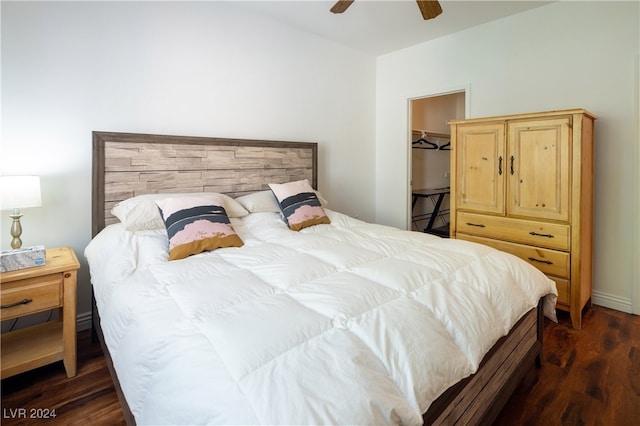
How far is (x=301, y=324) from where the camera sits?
3.52 ft

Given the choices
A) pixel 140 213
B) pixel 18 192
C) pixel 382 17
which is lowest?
pixel 140 213

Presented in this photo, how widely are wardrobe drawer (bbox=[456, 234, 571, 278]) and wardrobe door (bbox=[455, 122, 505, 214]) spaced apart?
302 millimetres

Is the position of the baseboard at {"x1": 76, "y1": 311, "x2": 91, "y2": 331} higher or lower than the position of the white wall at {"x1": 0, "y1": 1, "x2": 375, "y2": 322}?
lower

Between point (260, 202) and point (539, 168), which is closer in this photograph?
point (539, 168)

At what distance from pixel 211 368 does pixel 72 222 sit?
6.66 ft

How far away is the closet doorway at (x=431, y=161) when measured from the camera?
195 inches

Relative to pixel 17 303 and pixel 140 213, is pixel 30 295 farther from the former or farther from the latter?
pixel 140 213

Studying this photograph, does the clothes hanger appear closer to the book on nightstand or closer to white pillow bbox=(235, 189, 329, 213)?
white pillow bbox=(235, 189, 329, 213)

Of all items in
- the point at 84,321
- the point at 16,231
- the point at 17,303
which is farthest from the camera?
the point at 84,321

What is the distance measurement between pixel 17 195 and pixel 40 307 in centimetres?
61

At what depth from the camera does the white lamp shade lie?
70.5 inches

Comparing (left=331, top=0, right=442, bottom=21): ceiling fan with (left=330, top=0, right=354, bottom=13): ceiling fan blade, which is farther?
(left=330, top=0, right=354, bottom=13): ceiling fan blade

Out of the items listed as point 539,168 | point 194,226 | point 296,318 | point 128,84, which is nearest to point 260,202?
point 194,226

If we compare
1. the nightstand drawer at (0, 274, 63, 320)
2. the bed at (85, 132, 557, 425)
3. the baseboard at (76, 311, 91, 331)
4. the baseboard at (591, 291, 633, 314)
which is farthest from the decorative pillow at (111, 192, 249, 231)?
the baseboard at (591, 291, 633, 314)
